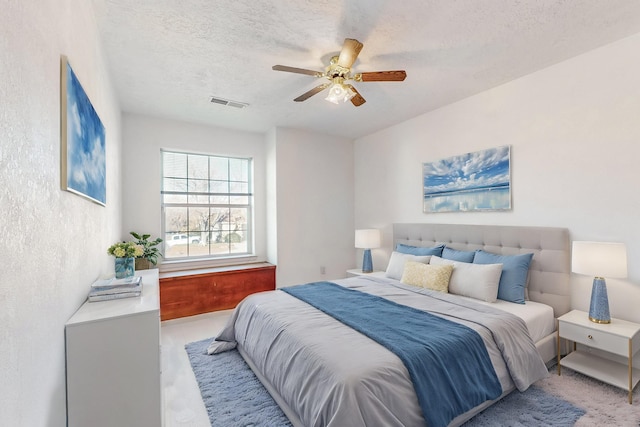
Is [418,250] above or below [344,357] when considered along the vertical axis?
above

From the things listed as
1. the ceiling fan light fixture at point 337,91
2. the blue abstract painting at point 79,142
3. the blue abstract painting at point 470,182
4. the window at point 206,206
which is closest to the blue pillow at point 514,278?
the blue abstract painting at point 470,182

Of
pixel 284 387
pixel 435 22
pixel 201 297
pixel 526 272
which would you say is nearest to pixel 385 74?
pixel 435 22

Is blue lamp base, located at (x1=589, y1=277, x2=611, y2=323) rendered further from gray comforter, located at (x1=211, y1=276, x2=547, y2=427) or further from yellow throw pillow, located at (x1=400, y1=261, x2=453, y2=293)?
yellow throw pillow, located at (x1=400, y1=261, x2=453, y2=293)

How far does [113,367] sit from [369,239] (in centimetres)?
332

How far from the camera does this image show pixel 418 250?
3562mm

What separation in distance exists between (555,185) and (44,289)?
3.65 m

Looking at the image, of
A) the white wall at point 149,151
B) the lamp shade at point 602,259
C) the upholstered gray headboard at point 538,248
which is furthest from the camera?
the white wall at point 149,151

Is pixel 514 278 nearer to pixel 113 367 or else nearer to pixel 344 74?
pixel 344 74

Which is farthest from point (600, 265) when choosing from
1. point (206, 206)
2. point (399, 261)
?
point (206, 206)

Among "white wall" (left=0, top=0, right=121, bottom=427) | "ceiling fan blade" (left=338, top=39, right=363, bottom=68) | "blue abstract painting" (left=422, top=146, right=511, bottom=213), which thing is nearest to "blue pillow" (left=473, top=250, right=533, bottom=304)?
"blue abstract painting" (left=422, top=146, right=511, bottom=213)

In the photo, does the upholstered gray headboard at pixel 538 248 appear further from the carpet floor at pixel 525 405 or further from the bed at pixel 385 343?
the carpet floor at pixel 525 405

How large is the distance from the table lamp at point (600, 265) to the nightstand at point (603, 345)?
0.11m

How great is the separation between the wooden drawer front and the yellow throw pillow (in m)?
0.92

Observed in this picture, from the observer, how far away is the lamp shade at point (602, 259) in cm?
212
